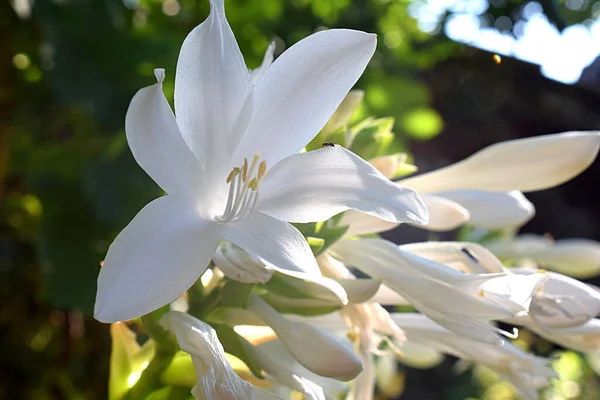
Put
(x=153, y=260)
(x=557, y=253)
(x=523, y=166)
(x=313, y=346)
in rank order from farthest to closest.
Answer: (x=557, y=253) → (x=523, y=166) → (x=313, y=346) → (x=153, y=260)

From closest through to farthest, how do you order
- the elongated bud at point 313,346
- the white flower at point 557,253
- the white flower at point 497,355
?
1. the elongated bud at point 313,346
2. the white flower at point 497,355
3. the white flower at point 557,253

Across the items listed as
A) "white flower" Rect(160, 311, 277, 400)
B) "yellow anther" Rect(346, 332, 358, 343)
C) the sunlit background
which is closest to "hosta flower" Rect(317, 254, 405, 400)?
"yellow anther" Rect(346, 332, 358, 343)

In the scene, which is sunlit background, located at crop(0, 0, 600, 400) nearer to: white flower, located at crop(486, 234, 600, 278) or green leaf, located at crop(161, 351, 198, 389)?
white flower, located at crop(486, 234, 600, 278)

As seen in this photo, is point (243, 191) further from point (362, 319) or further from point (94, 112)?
point (94, 112)

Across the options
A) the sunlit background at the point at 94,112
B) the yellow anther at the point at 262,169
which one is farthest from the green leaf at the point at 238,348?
the sunlit background at the point at 94,112

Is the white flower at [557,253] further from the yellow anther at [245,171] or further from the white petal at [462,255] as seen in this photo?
the yellow anther at [245,171]

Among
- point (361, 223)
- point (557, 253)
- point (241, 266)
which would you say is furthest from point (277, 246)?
point (557, 253)

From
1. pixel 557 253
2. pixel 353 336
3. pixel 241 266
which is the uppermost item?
pixel 241 266
